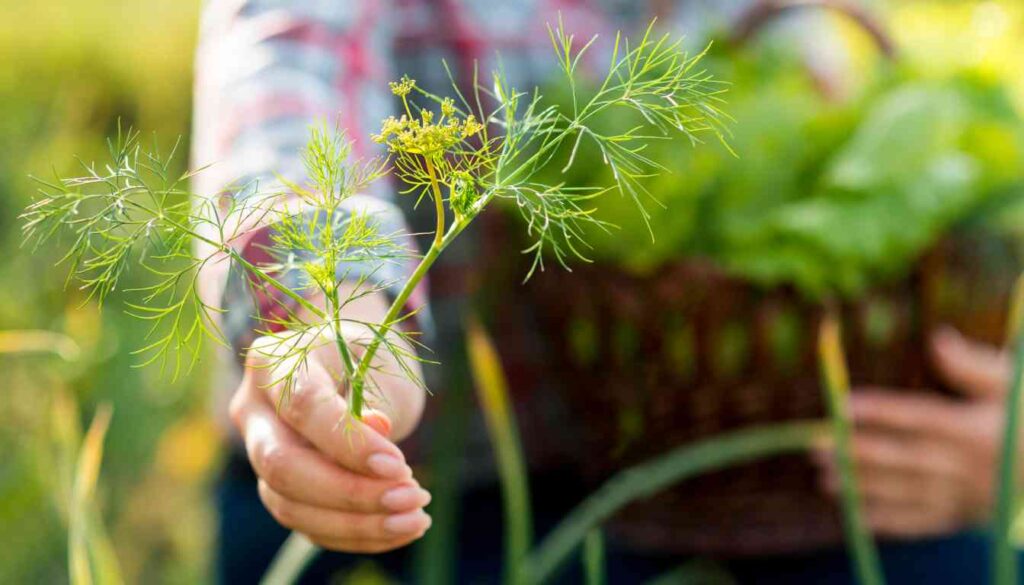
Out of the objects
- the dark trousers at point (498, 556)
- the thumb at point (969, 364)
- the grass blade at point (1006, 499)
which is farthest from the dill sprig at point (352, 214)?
the dark trousers at point (498, 556)

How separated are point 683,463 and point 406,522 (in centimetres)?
30

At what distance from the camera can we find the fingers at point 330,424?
0.22 metres

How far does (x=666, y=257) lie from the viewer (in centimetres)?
56

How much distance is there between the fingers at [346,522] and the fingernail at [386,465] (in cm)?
1

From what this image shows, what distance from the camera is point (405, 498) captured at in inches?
8.6

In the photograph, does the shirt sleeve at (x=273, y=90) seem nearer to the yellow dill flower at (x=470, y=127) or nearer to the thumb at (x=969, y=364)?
the yellow dill flower at (x=470, y=127)

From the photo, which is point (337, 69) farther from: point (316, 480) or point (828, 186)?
point (316, 480)

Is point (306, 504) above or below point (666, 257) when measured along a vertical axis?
below

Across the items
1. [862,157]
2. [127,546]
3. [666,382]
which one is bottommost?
[127,546]

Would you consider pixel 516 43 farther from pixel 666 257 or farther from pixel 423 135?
pixel 423 135

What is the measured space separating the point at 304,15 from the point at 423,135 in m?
0.39

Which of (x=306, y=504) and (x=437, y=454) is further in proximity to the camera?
(x=437, y=454)

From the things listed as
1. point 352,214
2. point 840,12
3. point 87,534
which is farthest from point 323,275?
point 840,12

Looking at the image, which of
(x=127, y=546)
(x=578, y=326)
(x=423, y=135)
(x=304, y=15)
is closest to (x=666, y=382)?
(x=578, y=326)
